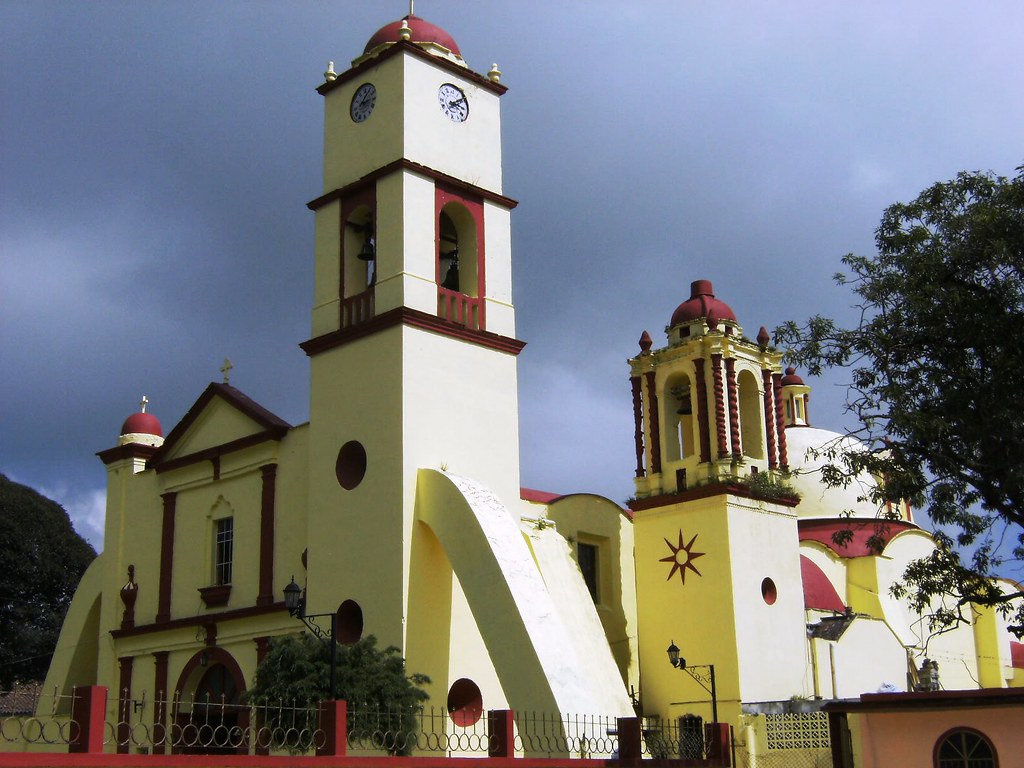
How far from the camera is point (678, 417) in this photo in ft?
85.6

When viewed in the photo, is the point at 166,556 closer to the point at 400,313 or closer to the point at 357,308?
the point at 357,308

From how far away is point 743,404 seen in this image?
1024 inches

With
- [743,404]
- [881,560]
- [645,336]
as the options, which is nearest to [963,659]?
[881,560]

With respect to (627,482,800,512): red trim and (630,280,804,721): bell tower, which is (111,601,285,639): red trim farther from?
(627,482,800,512): red trim

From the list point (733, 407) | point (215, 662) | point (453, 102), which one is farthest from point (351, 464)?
point (733, 407)

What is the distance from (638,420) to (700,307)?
8.51ft

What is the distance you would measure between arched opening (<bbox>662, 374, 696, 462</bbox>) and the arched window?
372 inches

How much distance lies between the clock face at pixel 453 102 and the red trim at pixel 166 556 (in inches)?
345

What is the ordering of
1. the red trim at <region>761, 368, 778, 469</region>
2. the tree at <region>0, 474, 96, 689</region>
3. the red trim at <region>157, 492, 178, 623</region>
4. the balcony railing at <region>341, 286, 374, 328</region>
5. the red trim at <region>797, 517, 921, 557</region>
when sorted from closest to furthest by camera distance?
the balcony railing at <region>341, 286, 374, 328</region>, the red trim at <region>157, 492, 178, 623</region>, the red trim at <region>761, 368, 778, 469</region>, the red trim at <region>797, 517, 921, 557</region>, the tree at <region>0, 474, 96, 689</region>

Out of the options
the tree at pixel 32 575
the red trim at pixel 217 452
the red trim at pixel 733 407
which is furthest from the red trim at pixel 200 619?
the tree at pixel 32 575

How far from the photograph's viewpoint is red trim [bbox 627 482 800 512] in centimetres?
2328

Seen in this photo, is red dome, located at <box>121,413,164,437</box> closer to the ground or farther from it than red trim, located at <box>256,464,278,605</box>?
farther from it

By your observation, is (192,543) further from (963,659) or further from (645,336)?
(963,659)

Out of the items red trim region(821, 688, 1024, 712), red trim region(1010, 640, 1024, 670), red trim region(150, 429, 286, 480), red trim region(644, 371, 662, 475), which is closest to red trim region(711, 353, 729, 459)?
red trim region(644, 371, 662, 475)
